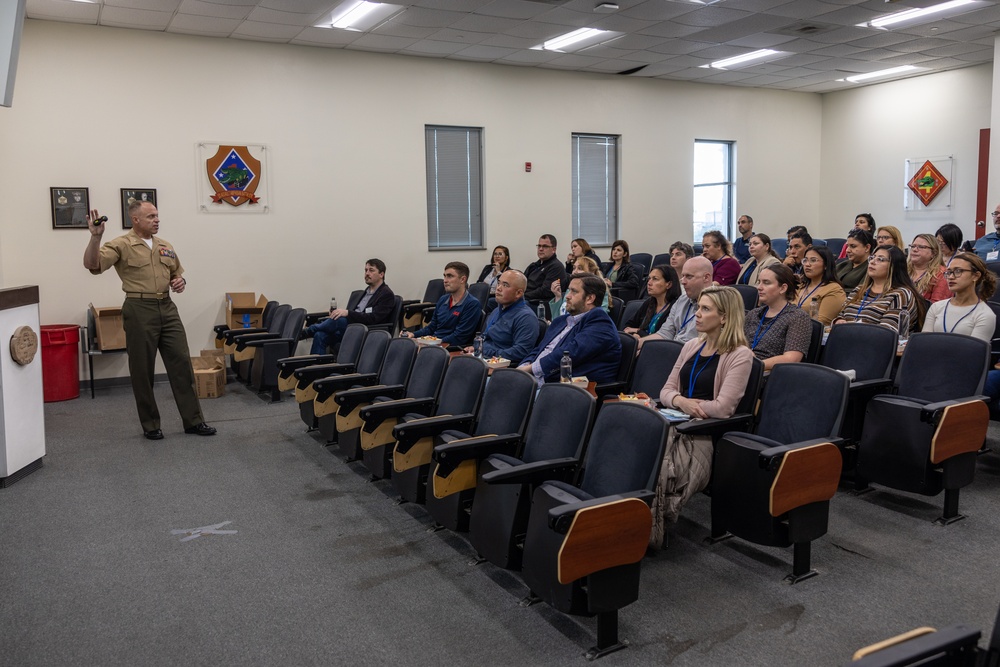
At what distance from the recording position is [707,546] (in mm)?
3525

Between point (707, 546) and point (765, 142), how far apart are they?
9564 millimetres

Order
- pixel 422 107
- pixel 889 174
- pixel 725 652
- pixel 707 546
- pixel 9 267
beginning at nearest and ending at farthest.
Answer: pixel 725 652 → pixel 707 546 → pixel 9 267 → pixel 422 107 → pixel 889 174

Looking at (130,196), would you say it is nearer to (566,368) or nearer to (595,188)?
(566,368)

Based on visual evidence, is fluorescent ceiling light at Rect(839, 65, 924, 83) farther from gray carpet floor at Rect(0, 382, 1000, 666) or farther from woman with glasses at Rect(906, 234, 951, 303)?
gray carpet floor at Rect(0, 382, 1000, 666)

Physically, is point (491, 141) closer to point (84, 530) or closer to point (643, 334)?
point (643, 334)

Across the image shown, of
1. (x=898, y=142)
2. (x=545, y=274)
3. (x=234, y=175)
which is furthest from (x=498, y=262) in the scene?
(x=898, y=142)

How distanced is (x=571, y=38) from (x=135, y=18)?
14.5 ft

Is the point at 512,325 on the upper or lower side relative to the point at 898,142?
lower

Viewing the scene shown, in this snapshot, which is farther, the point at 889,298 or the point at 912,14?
the point at 912,14

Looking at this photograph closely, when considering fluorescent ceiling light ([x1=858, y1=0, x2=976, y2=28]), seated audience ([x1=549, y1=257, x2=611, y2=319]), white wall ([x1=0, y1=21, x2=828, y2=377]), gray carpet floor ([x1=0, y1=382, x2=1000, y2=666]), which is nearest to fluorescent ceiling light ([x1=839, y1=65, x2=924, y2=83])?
white wall ([x1=0, y1=21, x2=828, y2=377])

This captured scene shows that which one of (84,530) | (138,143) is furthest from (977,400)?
(138,143)

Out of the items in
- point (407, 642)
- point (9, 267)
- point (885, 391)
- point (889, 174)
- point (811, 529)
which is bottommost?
point (407, 642)

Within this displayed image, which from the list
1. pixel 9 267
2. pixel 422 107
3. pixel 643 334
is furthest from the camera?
pixel 422 107

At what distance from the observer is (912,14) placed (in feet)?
25.2
